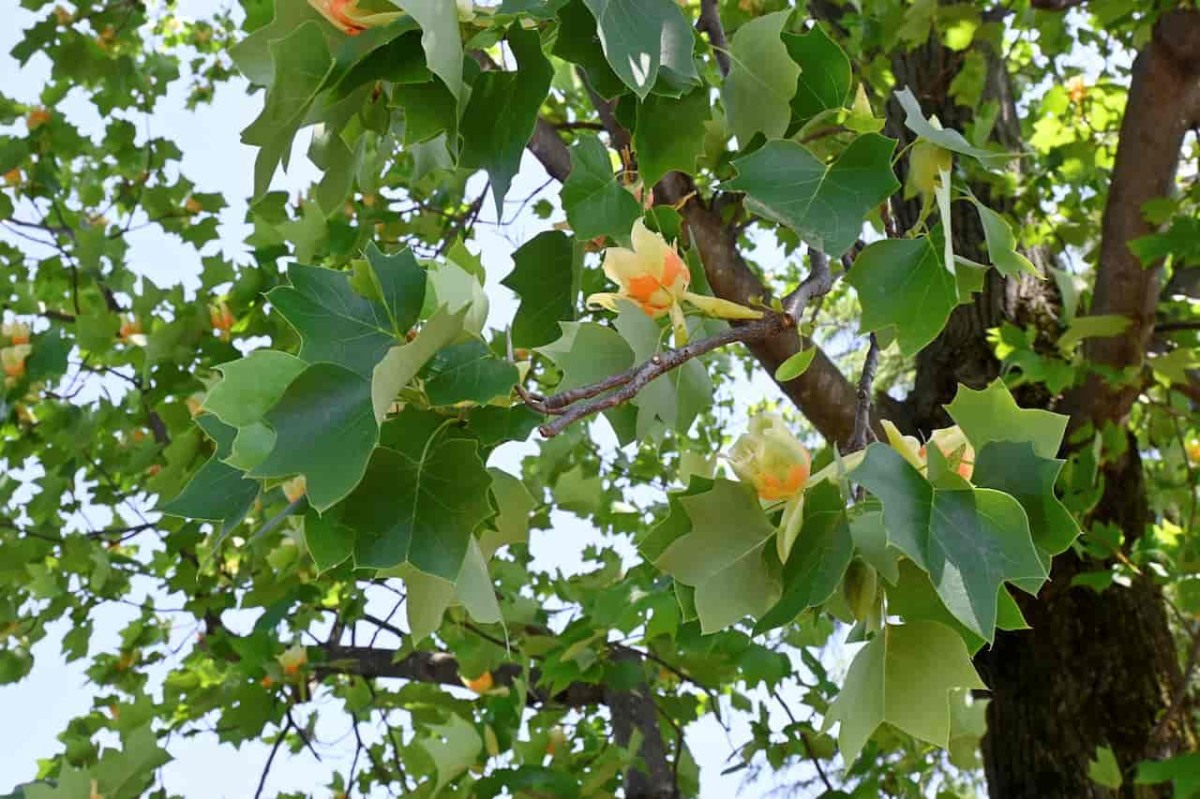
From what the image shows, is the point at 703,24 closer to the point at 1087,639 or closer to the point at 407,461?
the point at 407,461

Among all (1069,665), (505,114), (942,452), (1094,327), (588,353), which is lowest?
(942,452)

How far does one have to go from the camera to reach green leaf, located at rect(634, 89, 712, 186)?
804 mm

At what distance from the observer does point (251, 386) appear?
0.58 metres

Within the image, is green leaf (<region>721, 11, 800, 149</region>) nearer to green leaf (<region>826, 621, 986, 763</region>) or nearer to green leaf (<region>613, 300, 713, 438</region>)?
green leaf (<region>613, 300, 713, 438</region>)

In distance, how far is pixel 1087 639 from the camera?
221cm

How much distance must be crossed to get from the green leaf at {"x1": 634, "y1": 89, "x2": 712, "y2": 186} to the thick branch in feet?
5.33

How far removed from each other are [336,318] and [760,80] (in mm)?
396

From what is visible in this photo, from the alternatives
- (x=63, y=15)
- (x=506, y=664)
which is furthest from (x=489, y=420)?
(x=63, y=15)

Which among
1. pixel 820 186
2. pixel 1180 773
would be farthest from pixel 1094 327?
pixel 820 186

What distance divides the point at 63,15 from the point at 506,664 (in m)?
1.94

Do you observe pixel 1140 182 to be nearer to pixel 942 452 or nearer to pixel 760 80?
pixel 760 80

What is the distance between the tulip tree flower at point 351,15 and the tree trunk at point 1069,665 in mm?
1704

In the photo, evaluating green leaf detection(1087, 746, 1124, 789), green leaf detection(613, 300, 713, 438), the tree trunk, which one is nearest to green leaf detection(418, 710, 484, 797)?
green leaf detection(613, 300, 713, 438)

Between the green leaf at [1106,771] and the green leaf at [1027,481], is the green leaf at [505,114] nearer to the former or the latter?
the green leaf at [1027,481]
